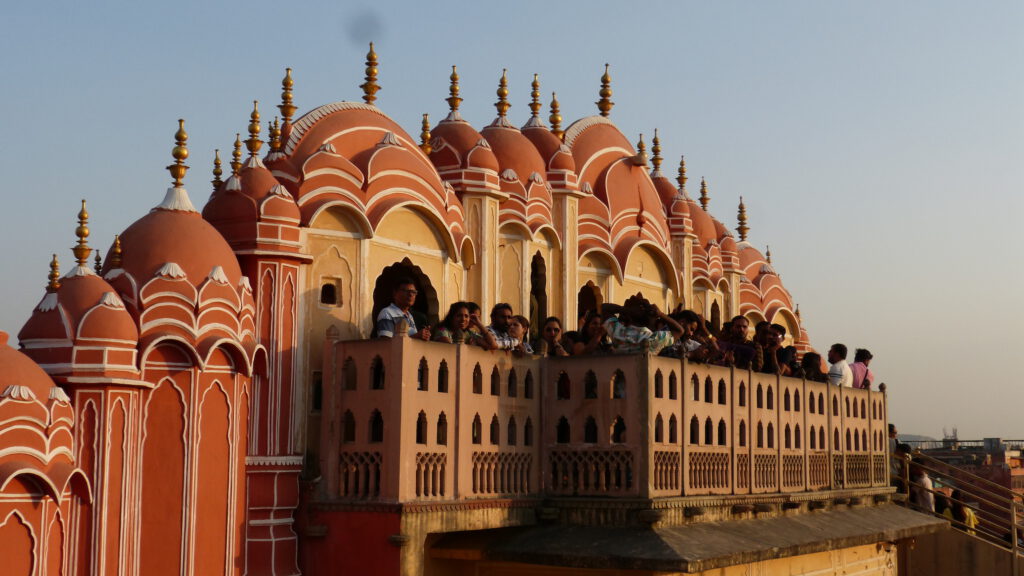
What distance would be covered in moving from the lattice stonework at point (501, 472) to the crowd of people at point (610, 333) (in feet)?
3.66

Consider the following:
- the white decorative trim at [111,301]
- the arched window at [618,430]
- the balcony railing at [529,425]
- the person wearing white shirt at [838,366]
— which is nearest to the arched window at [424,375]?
the balcony railing at [529,425]

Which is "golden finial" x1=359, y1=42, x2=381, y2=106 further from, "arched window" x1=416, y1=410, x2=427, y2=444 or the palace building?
"arched window" x1=416, y1=410, x2=427, y2=444

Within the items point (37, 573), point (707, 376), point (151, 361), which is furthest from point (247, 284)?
point (707, 376)

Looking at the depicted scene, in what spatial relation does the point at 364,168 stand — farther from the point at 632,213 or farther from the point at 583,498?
the point at 632,213

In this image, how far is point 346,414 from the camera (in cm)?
1318

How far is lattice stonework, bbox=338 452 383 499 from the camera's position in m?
12.7

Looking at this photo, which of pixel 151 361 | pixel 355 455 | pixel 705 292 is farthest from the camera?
pixel 705 292

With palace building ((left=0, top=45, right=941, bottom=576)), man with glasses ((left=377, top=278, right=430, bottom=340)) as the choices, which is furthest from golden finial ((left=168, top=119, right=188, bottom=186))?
man with glasses ((left=377, top=278, right=430, bottom=340))

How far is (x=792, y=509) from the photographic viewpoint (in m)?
16.9

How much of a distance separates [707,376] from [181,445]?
19.7 feet

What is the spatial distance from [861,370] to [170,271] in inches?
466

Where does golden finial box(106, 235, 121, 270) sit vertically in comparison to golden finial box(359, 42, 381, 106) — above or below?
below

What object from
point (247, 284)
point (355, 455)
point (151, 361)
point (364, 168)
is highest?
point (364, 168)

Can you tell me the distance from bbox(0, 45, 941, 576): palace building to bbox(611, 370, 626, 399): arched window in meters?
0.05
